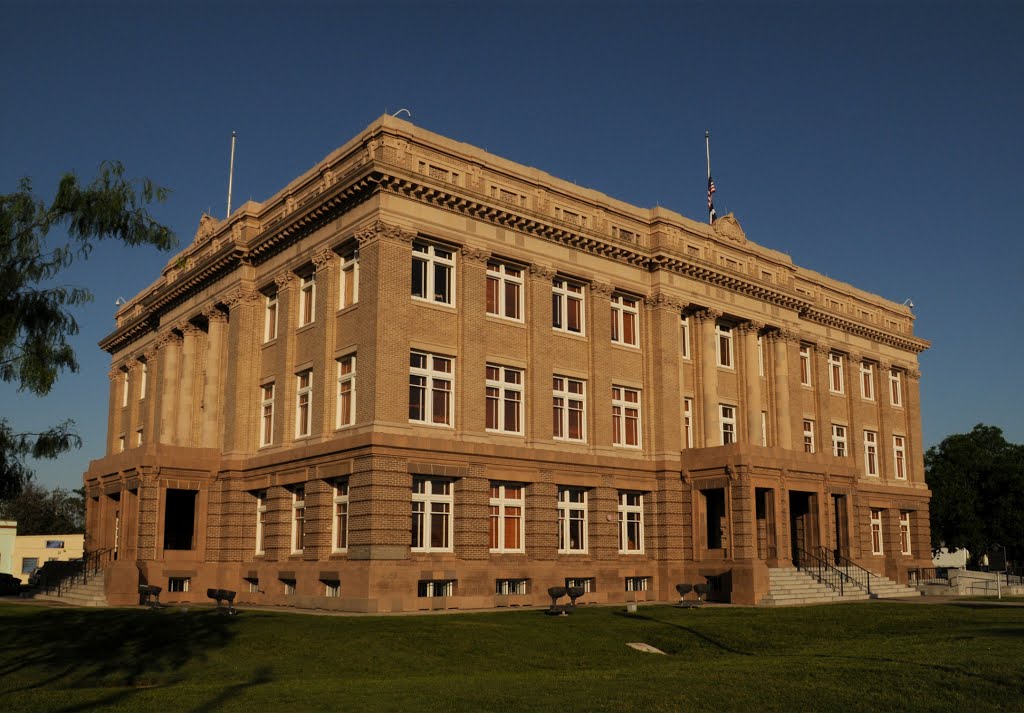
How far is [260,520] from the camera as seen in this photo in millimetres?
41875

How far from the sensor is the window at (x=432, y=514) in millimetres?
35531

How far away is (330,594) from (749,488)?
17643 millimetres

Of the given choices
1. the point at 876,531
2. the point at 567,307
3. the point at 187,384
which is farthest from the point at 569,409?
the point at 876,531

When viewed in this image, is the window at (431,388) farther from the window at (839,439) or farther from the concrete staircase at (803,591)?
the window at (839,439)

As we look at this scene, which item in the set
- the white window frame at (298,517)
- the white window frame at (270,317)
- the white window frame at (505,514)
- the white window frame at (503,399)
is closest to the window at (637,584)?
the white window frame at (505,514)

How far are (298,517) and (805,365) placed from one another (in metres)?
29.9

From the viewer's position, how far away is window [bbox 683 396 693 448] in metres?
45.8

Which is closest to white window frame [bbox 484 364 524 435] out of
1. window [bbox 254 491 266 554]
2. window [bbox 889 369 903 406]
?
window [bbox 254 491 266 554]

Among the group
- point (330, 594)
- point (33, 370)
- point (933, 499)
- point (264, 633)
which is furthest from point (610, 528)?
point (933, 499)

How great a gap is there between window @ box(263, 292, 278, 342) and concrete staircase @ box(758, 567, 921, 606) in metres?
23.5

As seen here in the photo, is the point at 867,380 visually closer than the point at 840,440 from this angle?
No

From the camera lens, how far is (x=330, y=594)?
117 ft

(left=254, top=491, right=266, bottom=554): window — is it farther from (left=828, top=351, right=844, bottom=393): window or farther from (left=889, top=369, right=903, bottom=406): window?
(left=889, top=369, right=903, bottom=406): window

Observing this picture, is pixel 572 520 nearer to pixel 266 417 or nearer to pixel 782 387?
pixel 266 417
